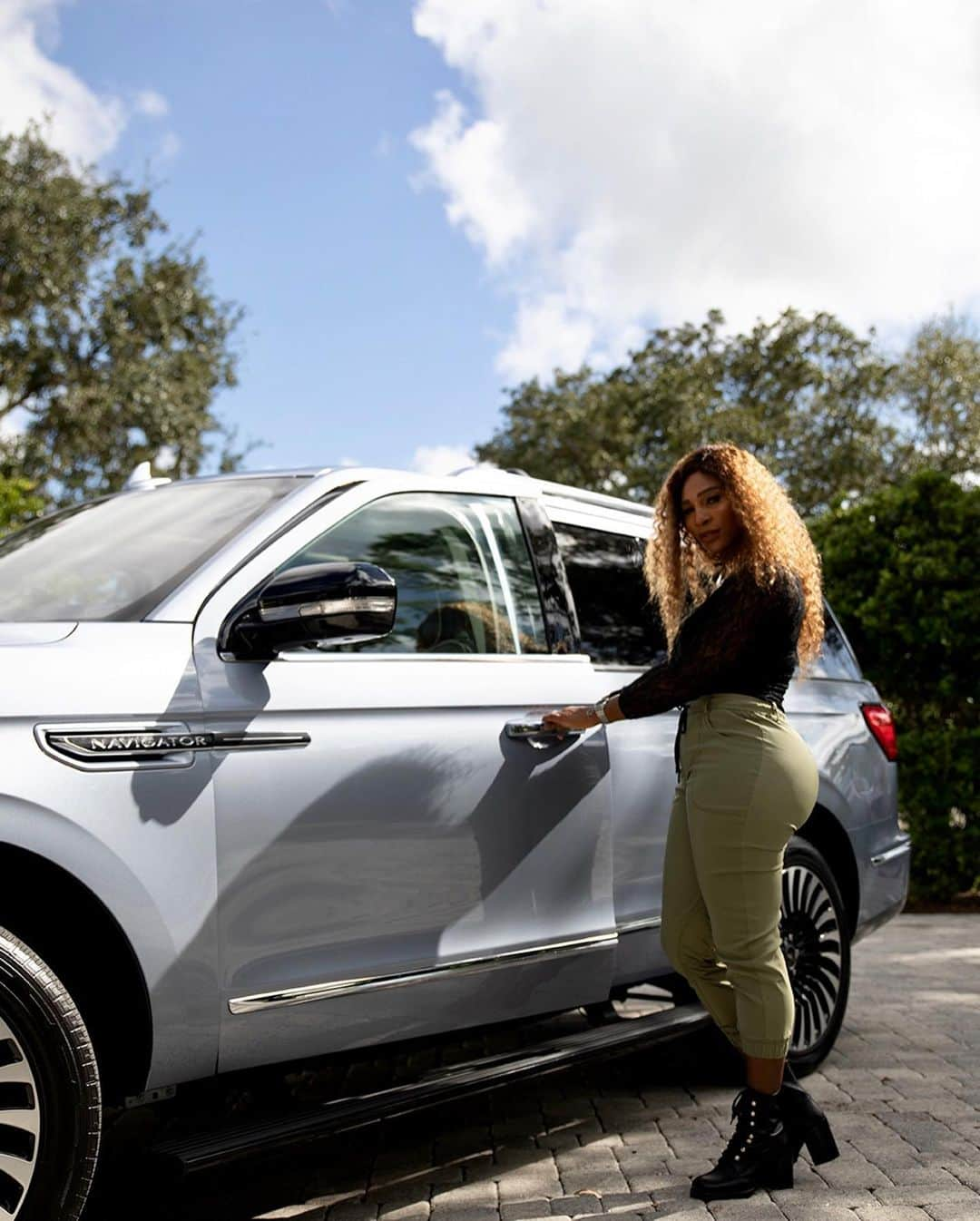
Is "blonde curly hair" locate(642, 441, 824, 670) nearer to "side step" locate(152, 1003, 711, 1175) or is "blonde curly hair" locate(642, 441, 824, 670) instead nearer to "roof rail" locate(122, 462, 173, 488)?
"side step" locate(152, 1003, 711, 1175)

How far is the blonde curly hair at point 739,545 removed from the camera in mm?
3682

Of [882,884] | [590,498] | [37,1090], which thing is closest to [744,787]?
[590,498]

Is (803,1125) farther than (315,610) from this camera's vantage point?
Yes

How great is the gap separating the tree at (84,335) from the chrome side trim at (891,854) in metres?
22.8

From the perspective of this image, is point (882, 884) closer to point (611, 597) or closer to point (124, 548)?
point (611, 597)

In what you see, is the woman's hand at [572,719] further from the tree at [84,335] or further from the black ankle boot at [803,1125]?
the tree at [84,335]

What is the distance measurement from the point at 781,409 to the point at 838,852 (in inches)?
1390

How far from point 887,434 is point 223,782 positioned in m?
38.0

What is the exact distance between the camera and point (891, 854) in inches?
208

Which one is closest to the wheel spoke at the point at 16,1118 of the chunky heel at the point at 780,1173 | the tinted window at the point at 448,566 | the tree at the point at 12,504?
the tinted window at the point at 448,566

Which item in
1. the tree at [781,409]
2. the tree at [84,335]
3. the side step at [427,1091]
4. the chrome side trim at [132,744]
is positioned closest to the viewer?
the chrome side trim at [132,744]

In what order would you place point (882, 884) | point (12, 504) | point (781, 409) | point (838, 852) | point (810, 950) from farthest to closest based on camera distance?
point (781, 409)
point (12, 504)
point (882, 884)
point (838, 852)
point (810, 950)

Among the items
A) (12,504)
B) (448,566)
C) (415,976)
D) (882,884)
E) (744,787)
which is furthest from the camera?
(12,504)

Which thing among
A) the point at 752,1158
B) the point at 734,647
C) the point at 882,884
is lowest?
the point at 752,1158
